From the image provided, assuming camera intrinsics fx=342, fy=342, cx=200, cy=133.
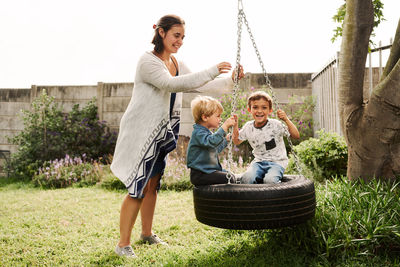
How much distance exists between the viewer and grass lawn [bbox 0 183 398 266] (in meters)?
2.84

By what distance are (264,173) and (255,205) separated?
0.67 m

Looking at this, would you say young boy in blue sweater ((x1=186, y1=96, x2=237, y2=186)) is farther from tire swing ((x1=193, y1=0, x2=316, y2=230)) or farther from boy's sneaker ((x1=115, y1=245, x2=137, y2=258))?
boy's sneaker ((x1=115, y1=245, x2=137, y2=258))

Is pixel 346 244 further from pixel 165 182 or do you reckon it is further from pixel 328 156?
pixel 165 182

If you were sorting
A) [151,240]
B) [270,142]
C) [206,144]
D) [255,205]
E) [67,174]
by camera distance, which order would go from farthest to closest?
1. [67,174]
2. [151,240]
3. [270,142]
4. [206,144]
5. [255,205]

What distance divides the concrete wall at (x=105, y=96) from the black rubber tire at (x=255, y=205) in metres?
6.09

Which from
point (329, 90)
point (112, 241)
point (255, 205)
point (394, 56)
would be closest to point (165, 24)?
point (255, 205)

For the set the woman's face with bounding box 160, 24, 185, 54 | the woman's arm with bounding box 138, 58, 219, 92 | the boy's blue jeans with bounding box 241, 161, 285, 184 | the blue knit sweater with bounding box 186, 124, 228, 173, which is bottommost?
the boy's blue jeans with bounding box 241, 161, 285, 184

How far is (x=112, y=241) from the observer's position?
3559 mm

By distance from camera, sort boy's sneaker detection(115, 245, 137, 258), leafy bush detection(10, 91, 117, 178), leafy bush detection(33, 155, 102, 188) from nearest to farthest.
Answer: boy's sneaker detection(115, 245, 137, 258), leafy bush detection(33, 155, 102, 188), leafy bush detection(10, 91, 117, 178)

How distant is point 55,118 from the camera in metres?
8.80

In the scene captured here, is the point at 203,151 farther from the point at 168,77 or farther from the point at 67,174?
the point at 67,174

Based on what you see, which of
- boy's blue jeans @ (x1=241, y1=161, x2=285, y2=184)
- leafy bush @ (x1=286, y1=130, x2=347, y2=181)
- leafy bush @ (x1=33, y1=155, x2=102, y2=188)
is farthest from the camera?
leafy bush @ (x1=33, y1=155, x2=102, y2=188)

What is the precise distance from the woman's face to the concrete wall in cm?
548

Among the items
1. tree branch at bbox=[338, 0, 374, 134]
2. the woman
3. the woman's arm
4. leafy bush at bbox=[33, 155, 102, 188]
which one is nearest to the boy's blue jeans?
the woman
